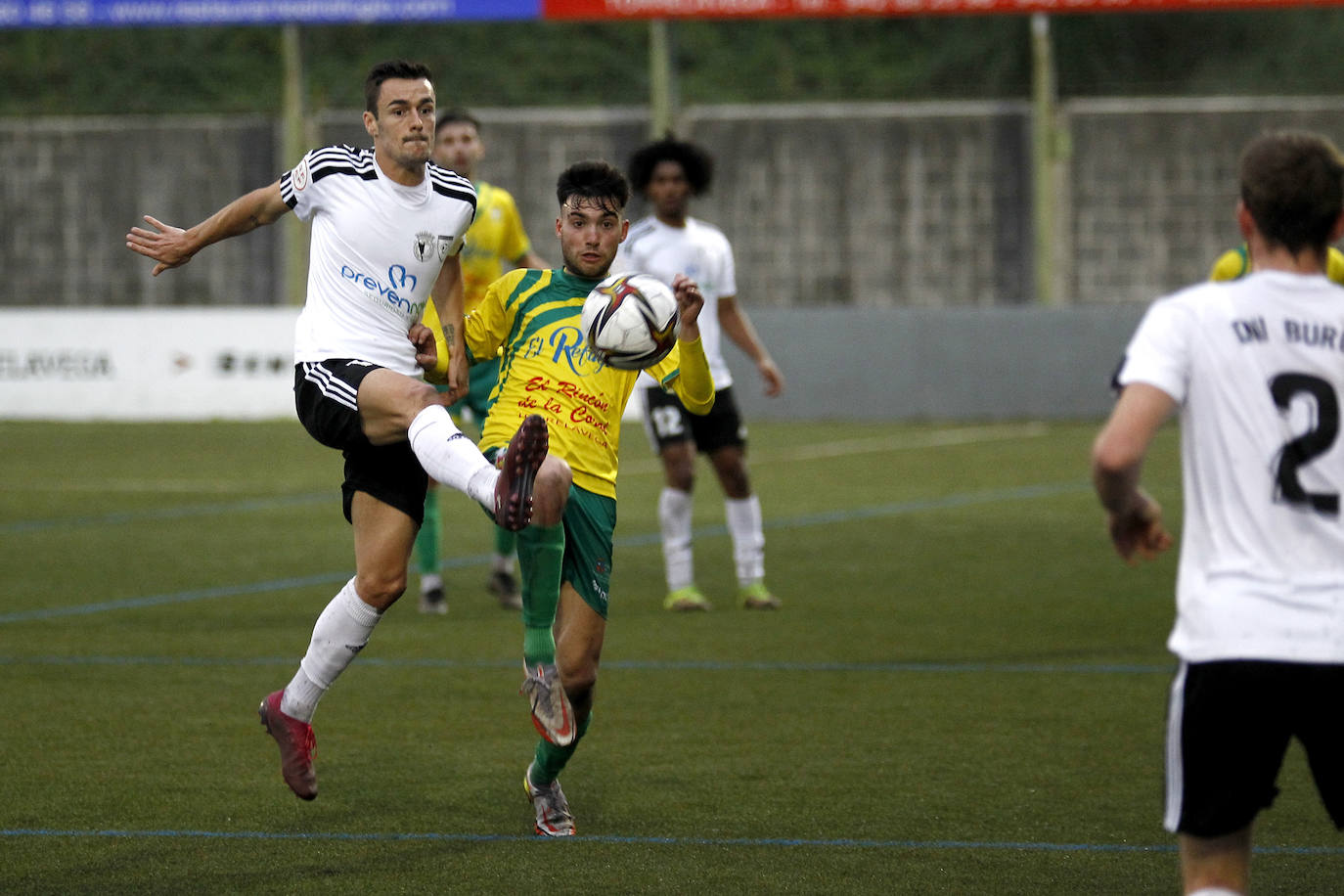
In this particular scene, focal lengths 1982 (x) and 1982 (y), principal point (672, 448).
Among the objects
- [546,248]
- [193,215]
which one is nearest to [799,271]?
[546,248]

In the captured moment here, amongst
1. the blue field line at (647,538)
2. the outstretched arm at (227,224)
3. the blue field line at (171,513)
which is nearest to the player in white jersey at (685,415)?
the blue field line at (647,538)

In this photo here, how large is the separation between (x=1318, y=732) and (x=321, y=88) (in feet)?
97.3

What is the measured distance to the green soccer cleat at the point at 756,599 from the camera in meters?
10.2

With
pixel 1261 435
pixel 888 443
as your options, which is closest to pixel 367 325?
pixel 1261 435

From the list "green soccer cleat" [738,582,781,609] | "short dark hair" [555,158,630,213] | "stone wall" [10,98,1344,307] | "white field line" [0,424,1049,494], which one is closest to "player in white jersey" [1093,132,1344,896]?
"short dark hair" [555,158,630,213]

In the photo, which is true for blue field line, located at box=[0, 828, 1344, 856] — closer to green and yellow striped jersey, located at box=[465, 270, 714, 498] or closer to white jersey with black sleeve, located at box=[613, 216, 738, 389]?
green and yellow striped jersey, located at box=[465, 270, 714, 498]

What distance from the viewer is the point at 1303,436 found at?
3691 mm

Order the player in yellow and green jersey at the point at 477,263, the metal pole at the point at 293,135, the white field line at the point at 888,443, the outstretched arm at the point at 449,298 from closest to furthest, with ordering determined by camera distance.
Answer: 1. the outstretched arm at the point at 449,298
2. the player in yellow and green jersey at the point at 477,263
3. the white field line at the point at 888,443
4. the metal pole at the point at 293,135

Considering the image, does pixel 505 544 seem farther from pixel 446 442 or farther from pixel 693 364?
pixel 446 442

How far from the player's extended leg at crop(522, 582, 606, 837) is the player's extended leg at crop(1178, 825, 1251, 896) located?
2241 mm

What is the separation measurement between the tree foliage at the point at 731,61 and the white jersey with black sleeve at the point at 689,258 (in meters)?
17.3

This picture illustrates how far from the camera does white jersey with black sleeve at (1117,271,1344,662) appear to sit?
367 cm

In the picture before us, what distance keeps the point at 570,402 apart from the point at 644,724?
73.6 inches

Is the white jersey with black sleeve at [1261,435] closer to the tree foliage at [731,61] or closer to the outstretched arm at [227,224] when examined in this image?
the outstretched arm at [227,224]
